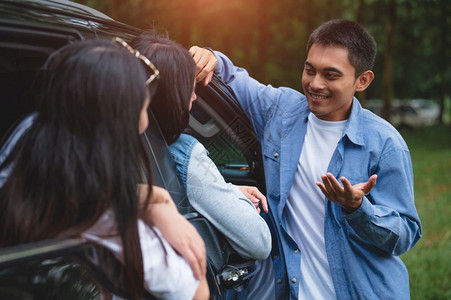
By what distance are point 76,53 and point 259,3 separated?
13716 millimetres

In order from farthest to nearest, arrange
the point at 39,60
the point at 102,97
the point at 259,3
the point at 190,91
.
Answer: the point at 259,3, the point at 39,60, the point at 190,91, the point at 102,97

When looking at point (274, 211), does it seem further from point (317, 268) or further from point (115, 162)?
point (115, 162)

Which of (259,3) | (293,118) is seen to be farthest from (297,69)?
(293,118)

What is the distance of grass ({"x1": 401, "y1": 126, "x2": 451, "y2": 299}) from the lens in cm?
438

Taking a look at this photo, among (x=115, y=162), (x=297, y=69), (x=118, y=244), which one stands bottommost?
(x=297, y=69)

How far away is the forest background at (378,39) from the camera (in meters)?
5.89

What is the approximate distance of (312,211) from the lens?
2318mm

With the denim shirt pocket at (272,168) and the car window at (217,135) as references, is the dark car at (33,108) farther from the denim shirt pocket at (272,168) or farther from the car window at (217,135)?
the denim shirt pocket at (272,168)

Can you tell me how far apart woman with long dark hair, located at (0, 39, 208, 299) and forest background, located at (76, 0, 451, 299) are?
777 mm

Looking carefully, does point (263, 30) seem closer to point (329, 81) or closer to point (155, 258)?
point (329, 81)

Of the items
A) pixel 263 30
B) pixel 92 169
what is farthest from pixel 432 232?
pixel 263 30

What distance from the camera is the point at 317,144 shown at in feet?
7.84

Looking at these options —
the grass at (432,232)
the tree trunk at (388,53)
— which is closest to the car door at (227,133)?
the grass at (432,232)

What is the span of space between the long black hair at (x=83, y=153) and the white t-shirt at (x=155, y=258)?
0.09ft
